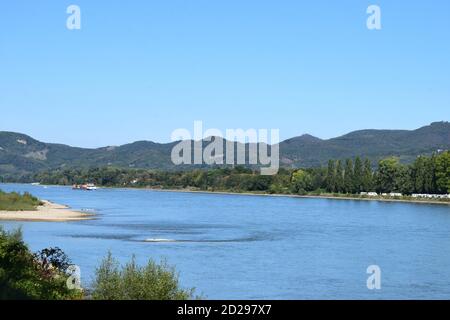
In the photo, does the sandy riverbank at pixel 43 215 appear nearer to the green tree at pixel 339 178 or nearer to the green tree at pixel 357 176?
the green tree at pixel 357 176

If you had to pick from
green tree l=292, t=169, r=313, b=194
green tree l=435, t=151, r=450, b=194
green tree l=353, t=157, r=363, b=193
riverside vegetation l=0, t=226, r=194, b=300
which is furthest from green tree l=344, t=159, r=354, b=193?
riverside vegetation l=0, t=226, r=194, b=300

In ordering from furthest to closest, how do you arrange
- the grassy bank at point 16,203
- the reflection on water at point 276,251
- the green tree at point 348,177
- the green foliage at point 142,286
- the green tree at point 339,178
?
the green tree at point 339,178 < the green tree at point 348,177 < the grassy bank at point 16,203 < the reflection on water at point 276,251 < the green foliage at point 142,286

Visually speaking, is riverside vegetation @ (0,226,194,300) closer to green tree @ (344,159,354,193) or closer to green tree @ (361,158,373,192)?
green tree @ (361,158,373,192)

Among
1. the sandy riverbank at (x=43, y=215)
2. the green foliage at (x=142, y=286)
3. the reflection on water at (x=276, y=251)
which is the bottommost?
the reflection on water at (x=276, y=251)

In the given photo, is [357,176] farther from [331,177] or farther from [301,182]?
[301,182]

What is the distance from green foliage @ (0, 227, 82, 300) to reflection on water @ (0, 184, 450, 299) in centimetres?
394

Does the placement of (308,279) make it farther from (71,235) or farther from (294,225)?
(294,225)

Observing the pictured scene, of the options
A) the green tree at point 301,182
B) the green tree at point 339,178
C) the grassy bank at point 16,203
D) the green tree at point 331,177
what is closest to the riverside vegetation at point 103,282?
the grassy bank at point 16,203

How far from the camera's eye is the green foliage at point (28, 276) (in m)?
21.5

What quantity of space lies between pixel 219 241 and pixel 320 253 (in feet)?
36.4

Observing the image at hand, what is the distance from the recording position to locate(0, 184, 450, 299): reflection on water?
1420 inches

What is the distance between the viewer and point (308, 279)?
127ft

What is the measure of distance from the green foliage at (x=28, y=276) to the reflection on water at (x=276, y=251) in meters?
3.94
